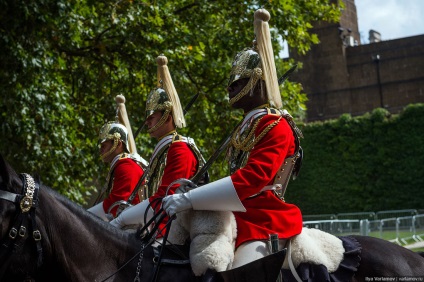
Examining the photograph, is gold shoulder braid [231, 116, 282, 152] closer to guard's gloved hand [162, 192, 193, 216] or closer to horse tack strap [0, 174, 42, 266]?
guard's gloved hand [162, 192, 193, 216]

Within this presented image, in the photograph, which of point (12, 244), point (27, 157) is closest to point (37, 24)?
point (27, 157)

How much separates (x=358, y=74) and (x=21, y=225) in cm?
4203

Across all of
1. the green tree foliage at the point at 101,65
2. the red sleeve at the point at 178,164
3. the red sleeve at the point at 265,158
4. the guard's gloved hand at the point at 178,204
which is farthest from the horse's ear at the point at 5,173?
the green tree foliage at the point at 101,65

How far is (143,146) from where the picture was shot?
47.9 ft

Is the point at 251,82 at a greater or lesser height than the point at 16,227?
greater

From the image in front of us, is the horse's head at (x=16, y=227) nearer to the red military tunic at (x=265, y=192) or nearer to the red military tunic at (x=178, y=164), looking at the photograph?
the red military tunic at (x=265, y=192)

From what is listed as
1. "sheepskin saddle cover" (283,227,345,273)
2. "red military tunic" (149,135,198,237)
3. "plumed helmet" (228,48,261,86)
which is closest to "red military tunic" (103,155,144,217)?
"red military tunic" (149,135,198,237)

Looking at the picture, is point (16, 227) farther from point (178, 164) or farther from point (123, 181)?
point (123, 181)

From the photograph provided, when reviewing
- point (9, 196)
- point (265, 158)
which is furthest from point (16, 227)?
point (265, 158)

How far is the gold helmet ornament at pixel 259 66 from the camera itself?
4.83 meters

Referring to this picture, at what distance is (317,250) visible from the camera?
4.51 m

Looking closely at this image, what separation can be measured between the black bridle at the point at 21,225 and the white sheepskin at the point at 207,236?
862 millimetres

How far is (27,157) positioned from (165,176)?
21.2 feet

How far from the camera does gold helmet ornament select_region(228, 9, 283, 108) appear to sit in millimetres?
4828
